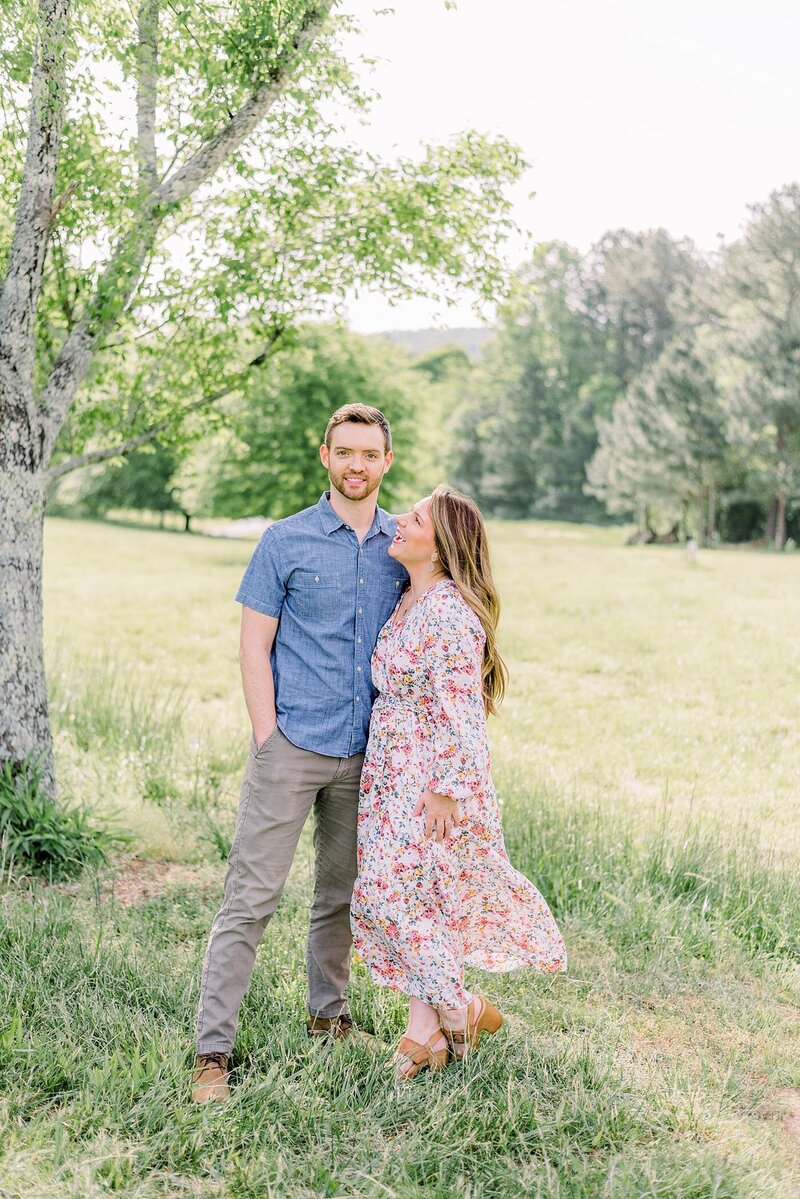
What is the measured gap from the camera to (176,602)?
64.7ft

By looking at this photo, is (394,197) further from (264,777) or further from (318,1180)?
(318,1180)

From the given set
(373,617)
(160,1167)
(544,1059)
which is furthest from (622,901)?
(160,1167)

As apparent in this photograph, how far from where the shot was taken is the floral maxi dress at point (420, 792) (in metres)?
3.63

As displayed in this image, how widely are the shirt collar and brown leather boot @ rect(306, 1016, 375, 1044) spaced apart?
6.13 ft

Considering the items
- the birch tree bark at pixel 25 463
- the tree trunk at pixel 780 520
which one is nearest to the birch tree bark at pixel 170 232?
the birch tree bark at pixel 25 463

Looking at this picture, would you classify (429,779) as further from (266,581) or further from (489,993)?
(489,993)

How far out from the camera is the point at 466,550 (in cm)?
374

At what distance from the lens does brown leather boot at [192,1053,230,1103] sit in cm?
337

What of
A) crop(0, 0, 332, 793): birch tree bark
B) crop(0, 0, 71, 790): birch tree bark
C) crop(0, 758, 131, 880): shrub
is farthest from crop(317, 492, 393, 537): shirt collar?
crop(0, 758, 131, 880): shrub

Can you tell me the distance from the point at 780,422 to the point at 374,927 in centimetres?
4117

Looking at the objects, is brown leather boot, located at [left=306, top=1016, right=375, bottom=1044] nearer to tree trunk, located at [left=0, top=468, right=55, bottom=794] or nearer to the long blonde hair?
the long blonde hair

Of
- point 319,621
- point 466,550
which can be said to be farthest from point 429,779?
point 466,550

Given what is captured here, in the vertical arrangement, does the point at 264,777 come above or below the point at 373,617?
below

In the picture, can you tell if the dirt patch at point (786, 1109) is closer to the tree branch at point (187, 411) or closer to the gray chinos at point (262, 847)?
the gray chinos at point (262, 847)
